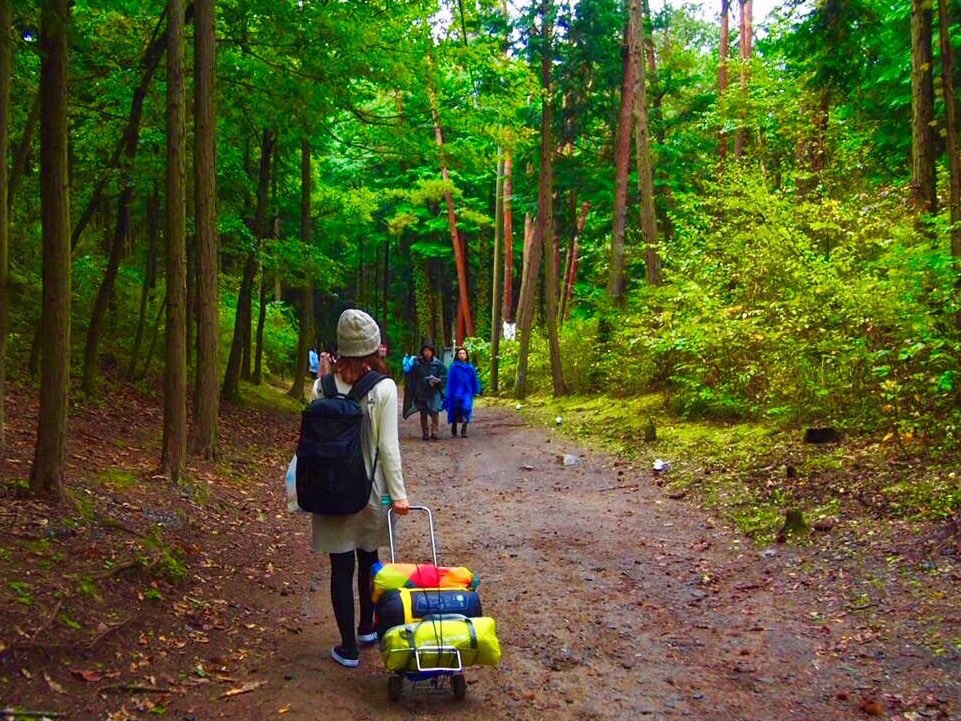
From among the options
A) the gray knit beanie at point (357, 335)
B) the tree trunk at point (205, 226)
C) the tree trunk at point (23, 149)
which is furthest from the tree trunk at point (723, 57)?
the gray knit beanie at point (357, 335)

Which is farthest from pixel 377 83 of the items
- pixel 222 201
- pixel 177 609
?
pixel 177 609

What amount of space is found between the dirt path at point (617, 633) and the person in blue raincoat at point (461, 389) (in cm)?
728

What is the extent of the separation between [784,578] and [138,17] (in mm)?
11476

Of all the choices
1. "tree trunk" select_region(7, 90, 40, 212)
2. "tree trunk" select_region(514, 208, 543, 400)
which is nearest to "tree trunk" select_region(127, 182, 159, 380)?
"tree trunk" select_region(7, 90, 40, 212)

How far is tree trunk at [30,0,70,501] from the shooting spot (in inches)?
255

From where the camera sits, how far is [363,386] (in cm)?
465

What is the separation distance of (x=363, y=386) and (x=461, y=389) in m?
12.3

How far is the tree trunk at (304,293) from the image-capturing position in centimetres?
1883

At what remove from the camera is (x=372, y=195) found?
21203mm

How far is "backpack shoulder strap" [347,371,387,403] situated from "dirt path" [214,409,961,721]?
1555 mm

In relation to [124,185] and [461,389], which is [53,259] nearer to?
[124,185]

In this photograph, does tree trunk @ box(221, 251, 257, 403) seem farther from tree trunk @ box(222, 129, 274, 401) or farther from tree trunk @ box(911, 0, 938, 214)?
tree trunk @ box(911, 0, 938, 214)

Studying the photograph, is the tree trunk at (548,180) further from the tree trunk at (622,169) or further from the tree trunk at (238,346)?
the tree trunk at (238,346)

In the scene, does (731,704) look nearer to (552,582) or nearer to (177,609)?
(552,582)
